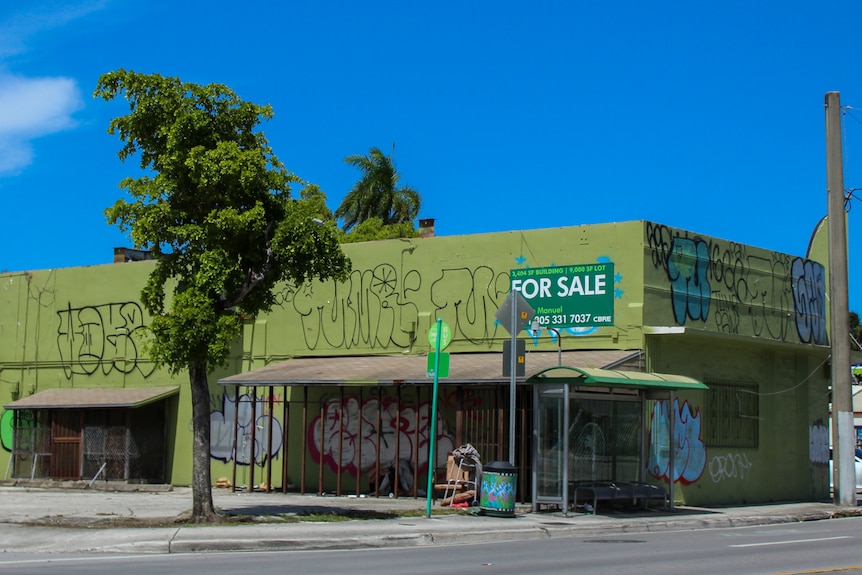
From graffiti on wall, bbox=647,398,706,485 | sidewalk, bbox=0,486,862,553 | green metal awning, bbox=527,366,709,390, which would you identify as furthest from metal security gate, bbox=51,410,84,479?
graffiti on wall, bbox=647,398,706,485

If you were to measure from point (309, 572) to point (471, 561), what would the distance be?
2362mm

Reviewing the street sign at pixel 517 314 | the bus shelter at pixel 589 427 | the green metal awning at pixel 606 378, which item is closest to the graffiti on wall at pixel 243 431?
the bus shelter at pixel 589 427

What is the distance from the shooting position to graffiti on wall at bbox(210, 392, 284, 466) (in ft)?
90.5

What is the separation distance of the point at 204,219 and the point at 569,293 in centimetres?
927

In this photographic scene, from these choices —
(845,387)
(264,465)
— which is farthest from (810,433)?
(264,465)

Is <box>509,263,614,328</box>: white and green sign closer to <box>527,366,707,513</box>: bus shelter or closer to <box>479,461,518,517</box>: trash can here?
<box>527,366,707,513</box>: bus shelter

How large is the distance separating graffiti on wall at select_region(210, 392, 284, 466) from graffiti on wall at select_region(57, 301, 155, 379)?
278 centimetres

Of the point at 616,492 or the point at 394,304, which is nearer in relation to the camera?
the point at 616,492

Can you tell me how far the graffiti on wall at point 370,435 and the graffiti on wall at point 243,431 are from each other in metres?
1.37

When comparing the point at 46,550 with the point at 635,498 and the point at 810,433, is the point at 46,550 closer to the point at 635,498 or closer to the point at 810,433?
the point at 635,498

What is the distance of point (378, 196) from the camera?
54.0 meters

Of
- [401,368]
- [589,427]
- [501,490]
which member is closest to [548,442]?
[589,427]

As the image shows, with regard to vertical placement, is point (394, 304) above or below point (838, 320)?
above

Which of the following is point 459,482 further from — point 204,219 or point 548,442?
point 204,219
